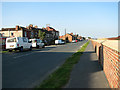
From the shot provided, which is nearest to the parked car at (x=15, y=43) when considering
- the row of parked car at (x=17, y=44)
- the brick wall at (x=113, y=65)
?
the row of parked car at (x=17, y=44)

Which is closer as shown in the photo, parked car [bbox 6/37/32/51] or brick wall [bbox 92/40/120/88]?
brick wall [bbox 92/40/120/88]

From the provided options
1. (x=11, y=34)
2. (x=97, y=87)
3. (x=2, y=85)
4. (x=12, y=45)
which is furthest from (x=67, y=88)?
(x=11, y=34)

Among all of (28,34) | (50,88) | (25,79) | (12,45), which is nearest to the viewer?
(50,88)

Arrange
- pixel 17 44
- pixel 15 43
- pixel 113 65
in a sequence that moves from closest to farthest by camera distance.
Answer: pixel 113 65
pixel 15 43
pixel 17 44

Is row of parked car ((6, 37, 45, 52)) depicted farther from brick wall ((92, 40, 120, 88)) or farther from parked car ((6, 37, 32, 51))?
brick wall ((92, 40, 120, 88))

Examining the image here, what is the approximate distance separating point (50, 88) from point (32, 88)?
0.70 meters

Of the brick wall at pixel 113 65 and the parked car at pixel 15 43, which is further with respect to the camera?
the parked car at pixel 15 43

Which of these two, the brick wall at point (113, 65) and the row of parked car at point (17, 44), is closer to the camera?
the brick wall at point (113, 65)

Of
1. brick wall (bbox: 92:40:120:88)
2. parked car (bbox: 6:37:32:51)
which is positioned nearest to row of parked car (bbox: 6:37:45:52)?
parked car (bbox: 6:37:32:51)

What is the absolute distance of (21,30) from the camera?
49656 mm

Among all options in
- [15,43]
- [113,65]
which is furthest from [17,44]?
[113,65]

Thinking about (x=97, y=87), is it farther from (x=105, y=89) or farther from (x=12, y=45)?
(x=12, y=45)

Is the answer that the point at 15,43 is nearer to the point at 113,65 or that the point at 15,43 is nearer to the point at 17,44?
the point at 17,44

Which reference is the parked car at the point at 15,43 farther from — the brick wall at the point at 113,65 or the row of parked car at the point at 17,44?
the brick wall at the point at 113,65
